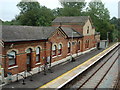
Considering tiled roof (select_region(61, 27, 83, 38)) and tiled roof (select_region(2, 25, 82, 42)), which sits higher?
tiled roof (select_region(61, 27, 83, 38))

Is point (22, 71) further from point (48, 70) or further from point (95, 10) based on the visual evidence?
point (95, 10)

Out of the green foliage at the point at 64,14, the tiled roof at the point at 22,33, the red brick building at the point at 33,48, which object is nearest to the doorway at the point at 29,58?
the red brick building at the point at 33,48

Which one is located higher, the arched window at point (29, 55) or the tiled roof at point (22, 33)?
the tiled roof at point (22, 33)

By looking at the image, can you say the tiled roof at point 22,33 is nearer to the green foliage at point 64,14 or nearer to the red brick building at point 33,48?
the red brick building at point 33,48

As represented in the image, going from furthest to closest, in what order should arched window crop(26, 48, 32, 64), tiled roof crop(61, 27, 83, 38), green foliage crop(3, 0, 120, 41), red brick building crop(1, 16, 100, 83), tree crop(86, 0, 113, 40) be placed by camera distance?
tree crop(86, 0, 113, 40) → green foliage crop(3, 0, 120, 41) → tiled roof crop(61, 27, 83, 38) → arched window crop(26, 48, 32, 64) → red brick building crop(1, 16, 100, 83)

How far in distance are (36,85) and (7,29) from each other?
20.8 ft

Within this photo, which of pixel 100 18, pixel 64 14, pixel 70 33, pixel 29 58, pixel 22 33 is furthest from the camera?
pixel 64 14

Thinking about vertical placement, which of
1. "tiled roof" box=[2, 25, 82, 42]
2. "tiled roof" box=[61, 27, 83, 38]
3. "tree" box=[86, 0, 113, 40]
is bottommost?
"tiled roof" box=[2, 25, 82, 42]

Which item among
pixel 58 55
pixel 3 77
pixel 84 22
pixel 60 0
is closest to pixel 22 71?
pixel 3 77

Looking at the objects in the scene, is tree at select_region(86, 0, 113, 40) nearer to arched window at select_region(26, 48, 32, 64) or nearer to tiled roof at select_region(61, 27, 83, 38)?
tiled roof at select_region(61, 27, 83, 38)

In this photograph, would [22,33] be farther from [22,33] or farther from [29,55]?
[29,55]

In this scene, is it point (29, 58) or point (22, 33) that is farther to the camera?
point (29, 58)

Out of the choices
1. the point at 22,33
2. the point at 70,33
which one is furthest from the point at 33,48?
the point at 70,33

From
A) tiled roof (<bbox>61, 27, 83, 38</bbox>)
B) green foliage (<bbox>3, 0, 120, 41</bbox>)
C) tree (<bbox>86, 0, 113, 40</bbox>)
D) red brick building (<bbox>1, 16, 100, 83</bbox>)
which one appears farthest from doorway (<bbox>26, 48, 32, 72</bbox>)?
tree (<bbox>86, 0, 113, 40</bbox>)
